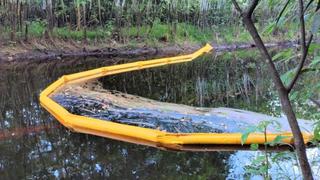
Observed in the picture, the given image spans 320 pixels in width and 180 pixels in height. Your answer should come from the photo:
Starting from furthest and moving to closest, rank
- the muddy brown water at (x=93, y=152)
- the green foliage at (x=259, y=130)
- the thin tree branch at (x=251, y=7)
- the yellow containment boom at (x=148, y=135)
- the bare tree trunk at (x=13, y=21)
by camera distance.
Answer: the bare tree trunk at (x=13, y=21)
the yellow containment boom at (x=148, y=135)
the muddy brown water at (x=93, y=152)
the green foliage at (x=259, y=130)
the thin tree branch at (x=251, y=7)

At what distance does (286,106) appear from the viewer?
4.08ft

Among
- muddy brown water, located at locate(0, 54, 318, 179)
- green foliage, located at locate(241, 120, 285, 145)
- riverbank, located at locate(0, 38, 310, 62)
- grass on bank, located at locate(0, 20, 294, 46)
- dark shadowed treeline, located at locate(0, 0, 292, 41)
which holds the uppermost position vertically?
dark shadowed treeline, located at locate(0, 0, 292, 41)

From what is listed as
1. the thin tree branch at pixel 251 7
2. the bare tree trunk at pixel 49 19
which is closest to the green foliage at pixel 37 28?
the bare tree trunk at pixel 49 19

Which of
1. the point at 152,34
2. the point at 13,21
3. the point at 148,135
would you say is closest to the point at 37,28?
the point at 13,21

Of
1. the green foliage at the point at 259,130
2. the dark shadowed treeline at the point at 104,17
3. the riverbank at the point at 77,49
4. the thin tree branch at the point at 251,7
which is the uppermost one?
the dark shadowed treeline at the point at 104,17

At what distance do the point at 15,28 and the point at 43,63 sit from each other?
124 inches

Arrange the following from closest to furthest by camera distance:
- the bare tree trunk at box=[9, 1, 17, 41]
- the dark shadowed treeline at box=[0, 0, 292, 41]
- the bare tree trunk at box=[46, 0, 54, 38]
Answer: the bare tree trunk at box=[9, 1, 17, 41] → the dark shadowed treeline at box=[0, 0, 292, 41] → the bare tree trunk at box=[46, 0, 54, 38]

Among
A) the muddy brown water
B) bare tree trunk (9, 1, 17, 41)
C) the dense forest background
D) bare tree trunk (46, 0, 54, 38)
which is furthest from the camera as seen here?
bare tree trunk (46, 0, 54, 38)

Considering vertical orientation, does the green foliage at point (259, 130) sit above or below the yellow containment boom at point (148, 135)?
above

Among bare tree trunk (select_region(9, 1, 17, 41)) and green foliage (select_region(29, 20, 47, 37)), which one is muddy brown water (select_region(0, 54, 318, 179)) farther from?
green foliage (select_region(29, 20, 47, 37))

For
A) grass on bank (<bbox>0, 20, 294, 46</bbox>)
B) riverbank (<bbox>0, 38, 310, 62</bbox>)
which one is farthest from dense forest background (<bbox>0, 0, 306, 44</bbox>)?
riverbank (<bbox>0, 38, 310, 62</bbox>)

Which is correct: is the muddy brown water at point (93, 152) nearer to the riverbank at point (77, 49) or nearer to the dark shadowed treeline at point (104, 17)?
the riverbank at point (77, 49)

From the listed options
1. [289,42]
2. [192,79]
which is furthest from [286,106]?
[289,42]

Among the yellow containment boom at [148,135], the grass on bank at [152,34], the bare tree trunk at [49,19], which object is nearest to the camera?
the yellow containment boom at [148,135]
